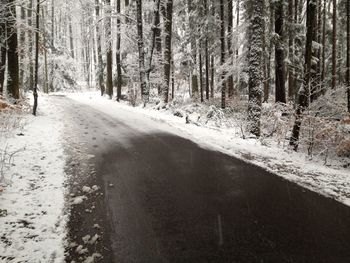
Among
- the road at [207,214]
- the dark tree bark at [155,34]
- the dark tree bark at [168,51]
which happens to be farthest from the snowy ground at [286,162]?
the dark tree bark at [155,34]

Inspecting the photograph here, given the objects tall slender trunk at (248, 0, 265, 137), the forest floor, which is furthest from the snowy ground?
tall slender trunk at (248, 0, 265, 137)

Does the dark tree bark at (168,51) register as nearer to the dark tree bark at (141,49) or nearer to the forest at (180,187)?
the dark tree bark at (141,49)

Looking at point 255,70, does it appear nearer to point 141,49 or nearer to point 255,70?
point 255,70

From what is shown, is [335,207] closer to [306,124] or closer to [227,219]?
[227,219]

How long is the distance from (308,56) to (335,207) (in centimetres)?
579

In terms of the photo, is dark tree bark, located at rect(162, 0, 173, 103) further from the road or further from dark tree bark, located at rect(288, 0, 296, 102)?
the road

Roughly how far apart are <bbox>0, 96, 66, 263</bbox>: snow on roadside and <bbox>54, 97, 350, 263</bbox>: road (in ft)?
1.28

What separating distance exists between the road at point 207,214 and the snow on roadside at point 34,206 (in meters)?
0.39

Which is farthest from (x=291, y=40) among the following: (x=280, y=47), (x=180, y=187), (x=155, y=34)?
(x=180, y=187)

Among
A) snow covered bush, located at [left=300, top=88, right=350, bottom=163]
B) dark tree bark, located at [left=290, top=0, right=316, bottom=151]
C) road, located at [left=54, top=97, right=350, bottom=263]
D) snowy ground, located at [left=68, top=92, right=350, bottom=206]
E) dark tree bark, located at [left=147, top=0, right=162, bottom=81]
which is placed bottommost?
road, located at [left=54, top=97, right=350, bottom=263]

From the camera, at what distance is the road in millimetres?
4113

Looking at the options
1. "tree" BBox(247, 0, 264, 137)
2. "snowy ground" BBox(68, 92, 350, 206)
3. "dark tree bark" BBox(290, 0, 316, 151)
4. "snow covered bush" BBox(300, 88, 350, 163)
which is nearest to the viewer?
"snowy ground" BBox(68, 92, 350, 206)

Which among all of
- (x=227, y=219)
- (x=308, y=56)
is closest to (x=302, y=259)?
(x=227, y=219)

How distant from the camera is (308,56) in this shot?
9.81m
